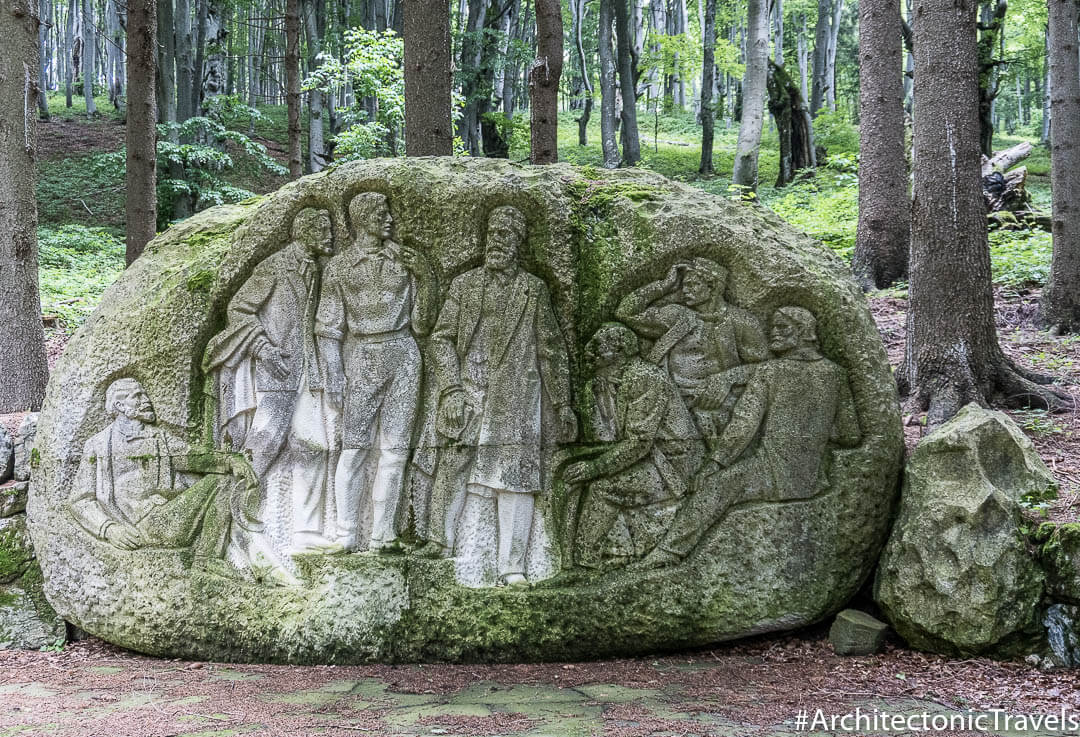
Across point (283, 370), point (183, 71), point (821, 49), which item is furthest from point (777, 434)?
point (821, 49)

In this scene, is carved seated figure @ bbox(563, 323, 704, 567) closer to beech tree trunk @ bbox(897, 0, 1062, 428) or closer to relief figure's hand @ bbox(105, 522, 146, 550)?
beech tree trunk @ bbox(897, 0, 1062, 428)

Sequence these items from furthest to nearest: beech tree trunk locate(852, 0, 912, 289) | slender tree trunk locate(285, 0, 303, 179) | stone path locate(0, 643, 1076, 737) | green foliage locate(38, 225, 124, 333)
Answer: slender tree trunk locate(285, 0, 303, 179) → green foliage locate(38, 225, 124, 333) → beech tree trunk locate(852, 0, 912, 289) → stone path locate(0, 643, 1076, 737)

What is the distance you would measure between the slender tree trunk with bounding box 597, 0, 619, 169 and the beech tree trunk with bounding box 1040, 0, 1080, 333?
11107 millimetres

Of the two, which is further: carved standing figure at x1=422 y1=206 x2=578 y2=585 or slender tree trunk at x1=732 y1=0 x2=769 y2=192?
slender tree trunk at x1=732 y1=0 x2=769 y2=192

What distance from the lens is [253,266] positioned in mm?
5297

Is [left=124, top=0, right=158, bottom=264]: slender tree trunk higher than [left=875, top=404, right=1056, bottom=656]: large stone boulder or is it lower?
higher

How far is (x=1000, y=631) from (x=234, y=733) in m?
3.89

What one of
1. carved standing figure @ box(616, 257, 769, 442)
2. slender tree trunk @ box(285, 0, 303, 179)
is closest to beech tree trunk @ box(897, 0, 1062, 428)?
carved standing figure @ box(616, 257, 769, 442)

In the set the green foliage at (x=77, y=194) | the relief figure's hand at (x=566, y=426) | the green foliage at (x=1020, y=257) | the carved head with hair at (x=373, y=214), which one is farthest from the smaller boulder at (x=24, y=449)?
the green foliage at (x=77, y=194)

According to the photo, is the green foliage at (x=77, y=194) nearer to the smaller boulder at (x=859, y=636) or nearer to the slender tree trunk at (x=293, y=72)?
the slender tree trunk at (x=293, y=72)

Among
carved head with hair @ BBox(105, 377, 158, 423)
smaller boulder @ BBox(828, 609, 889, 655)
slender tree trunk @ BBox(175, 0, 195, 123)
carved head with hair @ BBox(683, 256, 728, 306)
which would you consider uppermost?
slender tree trunk @ BBox(175, 0, 195, 123)

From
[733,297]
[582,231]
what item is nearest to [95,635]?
[582,231]

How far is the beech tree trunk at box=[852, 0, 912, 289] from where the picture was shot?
934cm

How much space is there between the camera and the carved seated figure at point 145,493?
5.21 m
